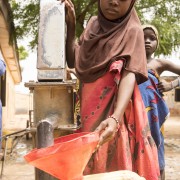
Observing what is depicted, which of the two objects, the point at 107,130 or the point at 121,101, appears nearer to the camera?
the point at 107,130

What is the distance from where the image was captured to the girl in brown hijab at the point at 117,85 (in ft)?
5.94

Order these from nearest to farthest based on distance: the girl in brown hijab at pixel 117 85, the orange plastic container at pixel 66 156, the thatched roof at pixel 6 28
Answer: the orange plastic container at pixel 66 156, the girl in brown hijab at pixel 117 85, the thatched roof at pixel 6 28

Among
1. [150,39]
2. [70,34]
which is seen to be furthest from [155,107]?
[70,34]

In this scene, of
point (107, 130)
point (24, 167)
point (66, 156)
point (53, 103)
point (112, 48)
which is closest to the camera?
point (66, 156)

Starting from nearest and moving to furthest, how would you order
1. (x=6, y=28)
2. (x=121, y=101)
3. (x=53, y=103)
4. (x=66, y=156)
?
1. (x=66, y=156)
2. (x=121, y=101)
3. (x=53, y=103)
4. (x=6, y=28)

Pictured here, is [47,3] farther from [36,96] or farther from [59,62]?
[36,96]

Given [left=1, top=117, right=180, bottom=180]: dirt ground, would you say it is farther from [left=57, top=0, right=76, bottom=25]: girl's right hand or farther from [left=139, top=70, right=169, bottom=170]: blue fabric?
[left=57, top=0, right=76, bottom=25]: girl's right hand

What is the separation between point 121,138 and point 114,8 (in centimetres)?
58

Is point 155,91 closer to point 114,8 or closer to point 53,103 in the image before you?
point 53,103

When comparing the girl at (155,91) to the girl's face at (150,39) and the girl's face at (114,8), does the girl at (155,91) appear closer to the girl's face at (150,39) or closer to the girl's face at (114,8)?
the girl's face at (150,39)

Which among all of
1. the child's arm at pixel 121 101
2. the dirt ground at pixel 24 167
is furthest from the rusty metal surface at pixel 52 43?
the dirt ground at pixel 24 167

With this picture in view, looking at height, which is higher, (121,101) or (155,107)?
(121,101)

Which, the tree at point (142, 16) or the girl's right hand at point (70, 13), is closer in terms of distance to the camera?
the girl's right hand at point (70, 13)

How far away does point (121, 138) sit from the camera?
1.83 metres
